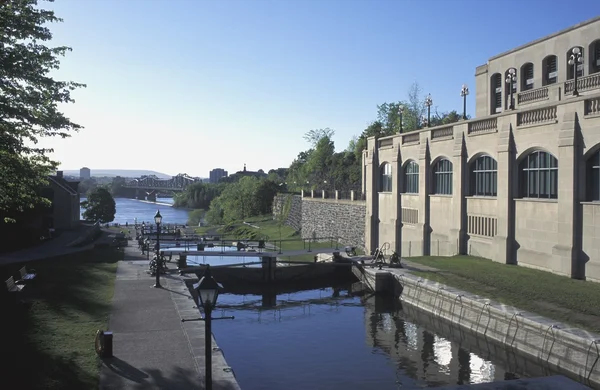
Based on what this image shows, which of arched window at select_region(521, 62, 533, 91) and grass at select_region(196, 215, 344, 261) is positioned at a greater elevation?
arched window at select_region(521, 62, 533, 91)

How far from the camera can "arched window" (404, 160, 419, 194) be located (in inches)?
1655

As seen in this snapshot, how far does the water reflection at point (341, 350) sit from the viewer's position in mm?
17562

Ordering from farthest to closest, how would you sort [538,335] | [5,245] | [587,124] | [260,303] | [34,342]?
[5,245], [260,303], [587,124], [538,335], [34,342]

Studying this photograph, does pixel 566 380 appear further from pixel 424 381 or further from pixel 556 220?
pixel 556 220

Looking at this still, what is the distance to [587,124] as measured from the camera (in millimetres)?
25422

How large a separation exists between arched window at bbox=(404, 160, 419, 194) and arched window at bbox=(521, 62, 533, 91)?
31.0 feet

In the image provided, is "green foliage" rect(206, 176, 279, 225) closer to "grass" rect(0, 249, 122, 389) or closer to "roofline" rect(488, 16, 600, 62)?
"roofline" rect(488, 16, 600, 62)

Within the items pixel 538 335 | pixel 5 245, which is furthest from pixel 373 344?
pixel 5 245

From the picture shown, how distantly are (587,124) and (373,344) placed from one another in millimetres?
14215

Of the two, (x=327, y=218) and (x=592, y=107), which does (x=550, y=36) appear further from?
(x=327, y=218)

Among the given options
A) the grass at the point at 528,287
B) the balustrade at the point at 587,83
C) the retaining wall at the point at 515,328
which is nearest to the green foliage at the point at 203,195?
the balustrade at the point at 587,83

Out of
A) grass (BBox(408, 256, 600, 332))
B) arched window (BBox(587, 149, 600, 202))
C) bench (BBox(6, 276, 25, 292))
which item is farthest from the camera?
arched window (BBox(587, 149, 600, 202))

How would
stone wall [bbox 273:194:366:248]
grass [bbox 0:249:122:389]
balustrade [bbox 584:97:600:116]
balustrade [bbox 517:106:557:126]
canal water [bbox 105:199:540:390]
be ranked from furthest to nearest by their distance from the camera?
stone wall [bbox 273:194:366:248] → balustrade [bbox 517:106:557:126] → balustrade [bbox 584:97:600:116] → canal water [bbox 105:199:540:390] → grass [bbox 0:249:122:389]

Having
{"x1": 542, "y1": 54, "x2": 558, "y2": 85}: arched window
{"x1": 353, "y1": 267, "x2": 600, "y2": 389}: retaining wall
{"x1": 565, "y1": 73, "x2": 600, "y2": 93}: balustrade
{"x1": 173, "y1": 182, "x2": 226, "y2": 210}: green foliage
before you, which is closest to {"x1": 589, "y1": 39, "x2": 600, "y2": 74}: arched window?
{"x1": 542, "y1": 54, "x2": 558, "y2": 85}: arched window
